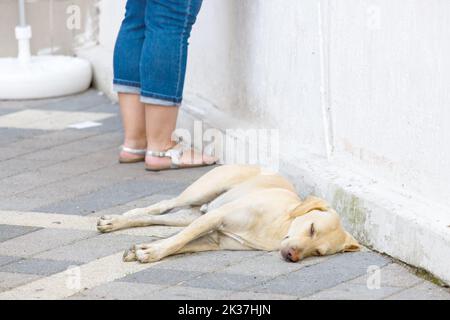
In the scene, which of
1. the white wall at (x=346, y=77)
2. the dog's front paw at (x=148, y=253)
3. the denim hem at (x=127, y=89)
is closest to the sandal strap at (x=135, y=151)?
the denim hem at (x=127, y=89)

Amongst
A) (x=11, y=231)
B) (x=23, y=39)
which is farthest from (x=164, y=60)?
(x=23, y=39)

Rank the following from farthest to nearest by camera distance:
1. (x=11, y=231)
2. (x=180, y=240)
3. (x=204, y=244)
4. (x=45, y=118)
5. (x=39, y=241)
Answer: (x=45, y=118) → (x=11, y=231) → (x=39, y=241) → (x=204, y=244) → (x=180, y=240)

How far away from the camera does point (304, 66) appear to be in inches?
201

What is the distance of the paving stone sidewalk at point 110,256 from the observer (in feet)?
13.1

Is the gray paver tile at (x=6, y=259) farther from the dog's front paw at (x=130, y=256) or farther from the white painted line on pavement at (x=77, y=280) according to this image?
the dog's front paw at (x=130, y=256)

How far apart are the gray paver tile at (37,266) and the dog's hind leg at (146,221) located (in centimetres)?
40

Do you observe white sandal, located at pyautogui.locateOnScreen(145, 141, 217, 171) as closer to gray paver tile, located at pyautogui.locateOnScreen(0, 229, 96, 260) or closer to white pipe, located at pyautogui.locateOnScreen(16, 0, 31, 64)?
gray paver tile, located at pyautogui.locateOnScreen(0, 229, 96, 260)

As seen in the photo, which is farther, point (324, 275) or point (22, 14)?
point (22, 14)

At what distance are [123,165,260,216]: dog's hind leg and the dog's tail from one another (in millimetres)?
442

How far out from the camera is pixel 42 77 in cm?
717

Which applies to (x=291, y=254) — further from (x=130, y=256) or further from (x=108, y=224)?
(x=108, y=224)

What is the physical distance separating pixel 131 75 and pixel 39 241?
1.34m
